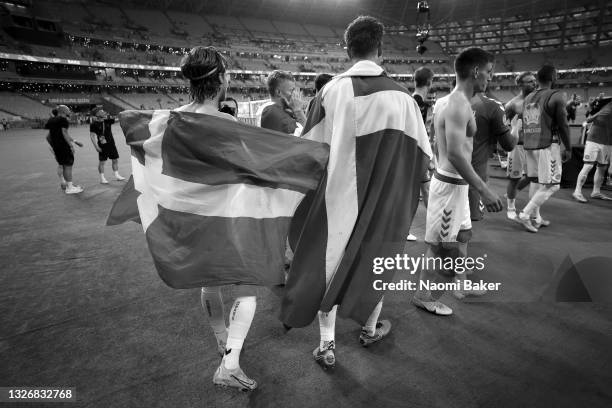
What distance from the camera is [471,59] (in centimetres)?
246

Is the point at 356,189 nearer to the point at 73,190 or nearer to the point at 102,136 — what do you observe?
the point at 73,190

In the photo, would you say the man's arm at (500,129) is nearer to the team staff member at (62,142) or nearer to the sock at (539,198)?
the sock at (539,198)

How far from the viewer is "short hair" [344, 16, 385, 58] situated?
1.95m

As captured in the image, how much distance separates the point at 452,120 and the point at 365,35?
88 cm

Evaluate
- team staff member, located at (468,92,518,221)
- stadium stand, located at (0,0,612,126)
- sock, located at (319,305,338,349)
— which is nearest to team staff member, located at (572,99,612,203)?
team staff member, located at (468,92,518,221)

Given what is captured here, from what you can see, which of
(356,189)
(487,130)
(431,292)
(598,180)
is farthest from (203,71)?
(598,180)

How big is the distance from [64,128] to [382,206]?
7974mm

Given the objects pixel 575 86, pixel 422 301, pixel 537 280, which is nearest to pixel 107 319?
pixel 422 301

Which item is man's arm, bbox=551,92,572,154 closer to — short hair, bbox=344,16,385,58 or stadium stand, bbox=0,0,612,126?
short hair, bbox=344,16,385,58

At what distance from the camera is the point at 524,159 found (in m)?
5.18

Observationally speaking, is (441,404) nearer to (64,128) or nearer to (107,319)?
(107,319)

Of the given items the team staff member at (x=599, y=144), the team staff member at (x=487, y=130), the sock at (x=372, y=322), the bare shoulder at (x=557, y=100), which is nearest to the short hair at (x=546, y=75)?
the bare shoulder at (x=557, y=100)

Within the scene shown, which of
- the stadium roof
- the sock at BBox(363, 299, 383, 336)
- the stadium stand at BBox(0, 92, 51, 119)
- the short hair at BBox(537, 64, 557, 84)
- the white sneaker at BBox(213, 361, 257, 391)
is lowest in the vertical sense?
the white sneaker at BBox(213, 361, 257, 391)

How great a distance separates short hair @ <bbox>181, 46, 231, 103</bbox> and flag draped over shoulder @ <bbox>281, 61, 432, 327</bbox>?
621mm
